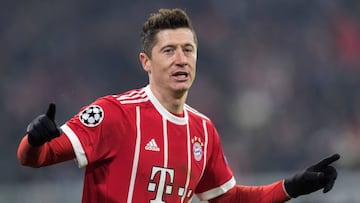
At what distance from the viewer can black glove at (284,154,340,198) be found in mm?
4262

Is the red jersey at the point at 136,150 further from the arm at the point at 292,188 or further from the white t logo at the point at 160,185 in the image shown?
the arm at the point at 292,188

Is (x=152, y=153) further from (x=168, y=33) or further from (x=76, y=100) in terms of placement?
(x=76, y=100)

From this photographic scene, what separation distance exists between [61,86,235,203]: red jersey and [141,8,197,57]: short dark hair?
0.23m

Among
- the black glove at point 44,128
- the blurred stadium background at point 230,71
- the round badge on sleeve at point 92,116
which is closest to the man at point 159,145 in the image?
the round badge on sleeve at point 92,116

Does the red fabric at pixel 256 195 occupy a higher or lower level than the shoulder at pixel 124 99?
lower

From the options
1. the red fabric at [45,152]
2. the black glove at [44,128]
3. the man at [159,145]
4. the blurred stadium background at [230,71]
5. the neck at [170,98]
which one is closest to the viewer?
the black glove at [44,128]

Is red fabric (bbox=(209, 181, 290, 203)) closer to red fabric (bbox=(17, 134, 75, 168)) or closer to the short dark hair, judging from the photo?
the short dark hair

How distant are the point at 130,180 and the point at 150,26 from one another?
75cm

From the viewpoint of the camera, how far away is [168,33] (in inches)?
165

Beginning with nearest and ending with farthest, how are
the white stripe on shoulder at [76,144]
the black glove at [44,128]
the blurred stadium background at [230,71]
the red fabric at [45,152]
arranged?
1. the black glove at [44,128]
2. the red fabric at [45,152]
3. the white stripe on shoulder at [76,144]
4. the blurred stadium background at [230,71]

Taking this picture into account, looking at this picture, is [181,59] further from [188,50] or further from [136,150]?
[136,150]

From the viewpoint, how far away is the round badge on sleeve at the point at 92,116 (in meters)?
3.83

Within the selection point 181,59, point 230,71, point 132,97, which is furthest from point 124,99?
point 230,71

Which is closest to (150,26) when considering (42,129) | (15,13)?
(42,129)
